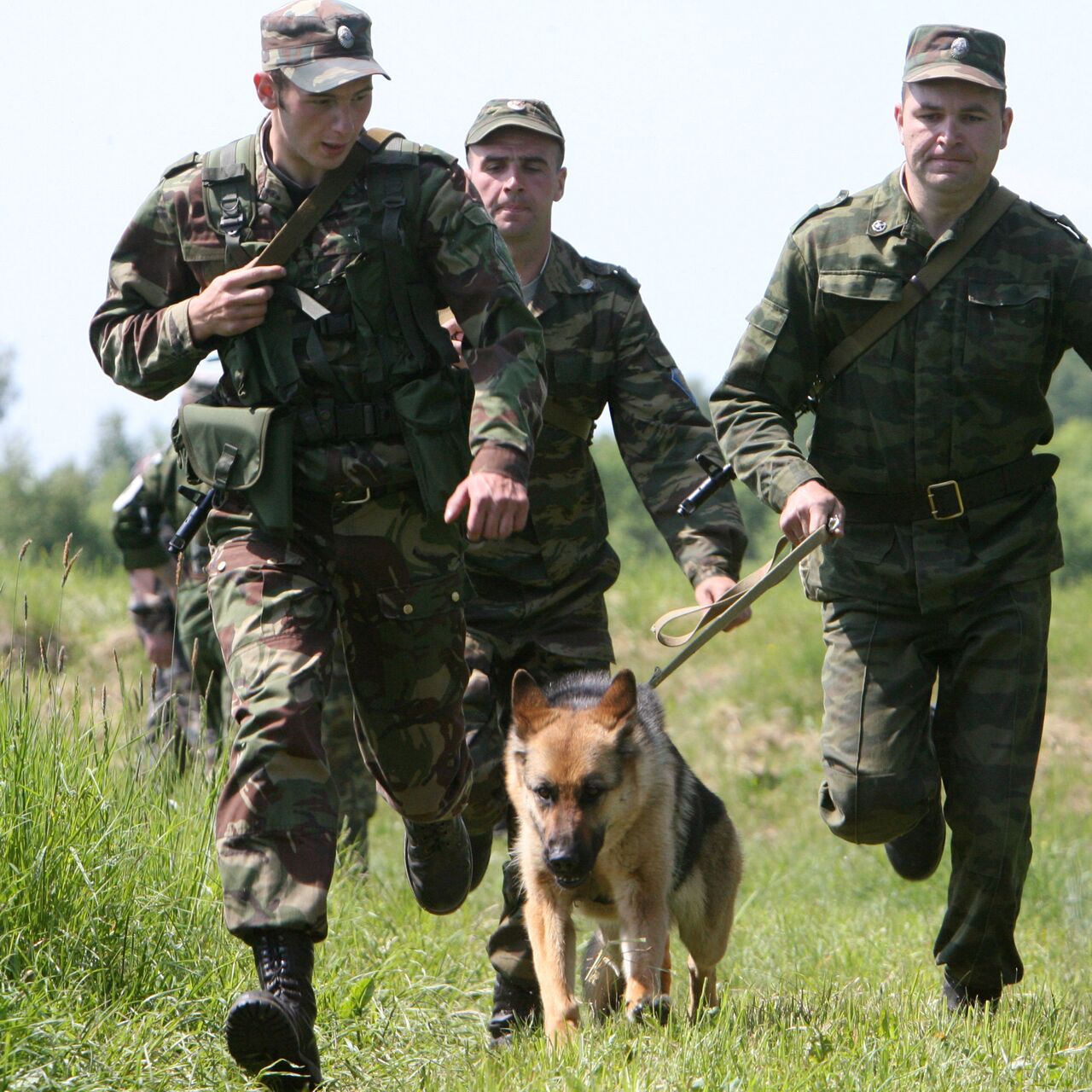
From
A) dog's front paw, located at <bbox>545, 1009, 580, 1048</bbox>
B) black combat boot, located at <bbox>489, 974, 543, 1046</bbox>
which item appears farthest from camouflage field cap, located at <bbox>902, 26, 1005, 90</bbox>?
black combat boot, located at <bbox>489, 974, 543, 1046</bbox>

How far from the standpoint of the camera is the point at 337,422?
457 cm

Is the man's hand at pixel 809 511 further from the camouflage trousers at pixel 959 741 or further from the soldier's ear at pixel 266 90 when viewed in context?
the soldier's ear at pixel 266 90

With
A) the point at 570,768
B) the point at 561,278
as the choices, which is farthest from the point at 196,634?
the point at 570,768

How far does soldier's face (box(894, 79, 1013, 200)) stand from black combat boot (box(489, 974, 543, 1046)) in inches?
120

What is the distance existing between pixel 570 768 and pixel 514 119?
240cm

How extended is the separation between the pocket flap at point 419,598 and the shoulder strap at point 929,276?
5.61ft

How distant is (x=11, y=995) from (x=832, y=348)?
3.39 meters

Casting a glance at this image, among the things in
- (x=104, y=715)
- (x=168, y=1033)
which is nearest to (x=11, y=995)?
(x=168, y=1033)

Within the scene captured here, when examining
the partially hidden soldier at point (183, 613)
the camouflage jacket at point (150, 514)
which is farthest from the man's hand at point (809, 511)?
the camouflage jacket at point (150, 514)

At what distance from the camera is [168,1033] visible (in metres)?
4.25

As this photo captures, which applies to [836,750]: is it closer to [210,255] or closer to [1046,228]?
[1046,228]

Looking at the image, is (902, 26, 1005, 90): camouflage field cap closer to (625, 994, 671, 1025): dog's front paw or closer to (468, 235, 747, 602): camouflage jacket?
(468, 235, 747, 602): camouflage jacket

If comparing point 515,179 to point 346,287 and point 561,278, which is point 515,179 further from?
point 346,287

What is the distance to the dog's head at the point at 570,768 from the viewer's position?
501 centimetres
